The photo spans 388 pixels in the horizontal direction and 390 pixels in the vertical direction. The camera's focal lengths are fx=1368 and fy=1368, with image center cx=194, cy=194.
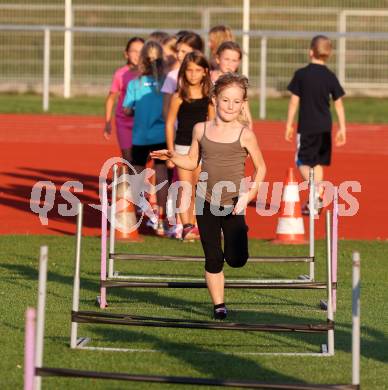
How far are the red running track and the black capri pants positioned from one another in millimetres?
4773

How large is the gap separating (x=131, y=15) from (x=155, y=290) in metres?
29.7

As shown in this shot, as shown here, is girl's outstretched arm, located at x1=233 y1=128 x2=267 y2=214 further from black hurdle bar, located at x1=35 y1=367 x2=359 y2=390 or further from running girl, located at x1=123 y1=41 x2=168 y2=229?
running girl, located at x1=123 y1=41 x2=168 y2=229

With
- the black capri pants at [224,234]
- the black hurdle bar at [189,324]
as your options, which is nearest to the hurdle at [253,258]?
the black capri pants at [224,234]

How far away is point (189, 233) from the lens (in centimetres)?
1355

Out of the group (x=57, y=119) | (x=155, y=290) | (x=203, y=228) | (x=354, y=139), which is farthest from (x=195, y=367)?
(x=57, y=119)

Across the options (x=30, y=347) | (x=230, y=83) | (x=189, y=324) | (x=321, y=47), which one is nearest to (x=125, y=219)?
(x=321, y=47)

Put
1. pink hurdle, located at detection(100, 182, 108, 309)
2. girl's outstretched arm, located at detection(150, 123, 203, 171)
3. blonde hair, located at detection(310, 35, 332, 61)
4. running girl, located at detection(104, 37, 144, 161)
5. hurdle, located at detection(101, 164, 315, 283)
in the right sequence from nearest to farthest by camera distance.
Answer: girl's outstretched arm, located at detection(150, 123, 203, 171), pink hurdle, located at detection(100, 182, 108, 309), hurdle, located at detection(101, 164, 315, 283), running girl, located at detection(104, 37, 144, 161), blonde hair, located at detection(310, 35, 332, 61)

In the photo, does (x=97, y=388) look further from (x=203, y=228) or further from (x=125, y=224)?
(x=125, y=224)

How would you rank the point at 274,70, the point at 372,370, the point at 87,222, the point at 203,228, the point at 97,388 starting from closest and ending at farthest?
the point at 97,388, the point at 372,370, the point at 203,228, the point at 87,222, the point at 274,70

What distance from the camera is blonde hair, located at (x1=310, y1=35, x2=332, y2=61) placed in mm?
15555

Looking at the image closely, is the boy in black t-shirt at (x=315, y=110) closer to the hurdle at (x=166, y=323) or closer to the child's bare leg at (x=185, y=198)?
the child's bare leg at (x=185, y=198)

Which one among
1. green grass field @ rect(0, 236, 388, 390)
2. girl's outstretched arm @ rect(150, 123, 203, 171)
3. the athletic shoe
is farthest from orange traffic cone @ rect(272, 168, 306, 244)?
girl's outstretched arm @ rect(150, 123, 203, 171)

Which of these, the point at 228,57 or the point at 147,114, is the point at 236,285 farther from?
the point at 147,114

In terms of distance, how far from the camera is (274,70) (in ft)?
122
